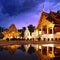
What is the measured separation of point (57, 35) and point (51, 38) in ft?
5.83

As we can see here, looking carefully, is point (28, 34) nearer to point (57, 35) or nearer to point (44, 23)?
point (44, 23)

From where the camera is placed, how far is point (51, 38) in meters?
44.9

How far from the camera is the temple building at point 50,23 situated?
147ft

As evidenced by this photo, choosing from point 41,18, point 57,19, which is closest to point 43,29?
point 41,18

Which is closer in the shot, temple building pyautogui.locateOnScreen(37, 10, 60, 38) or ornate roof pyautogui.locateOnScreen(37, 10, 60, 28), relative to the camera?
temple building pyautogui.locateOnScreen(37, 10, 60, 38)

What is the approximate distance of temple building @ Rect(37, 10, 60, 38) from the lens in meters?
44.8

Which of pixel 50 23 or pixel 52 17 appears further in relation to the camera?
pixel 52 17

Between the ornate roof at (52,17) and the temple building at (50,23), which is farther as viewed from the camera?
the ornate roof at (52,17)

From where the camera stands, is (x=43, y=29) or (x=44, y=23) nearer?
(x=44, y=23)

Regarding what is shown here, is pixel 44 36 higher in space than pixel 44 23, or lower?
lower

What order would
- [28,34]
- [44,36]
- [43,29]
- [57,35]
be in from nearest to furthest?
[57,35]
[44,36]
[43,29]
[28,34]

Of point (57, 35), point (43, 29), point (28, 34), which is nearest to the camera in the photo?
point (57, 35)

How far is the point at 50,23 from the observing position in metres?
45.1

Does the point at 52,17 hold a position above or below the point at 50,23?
above
